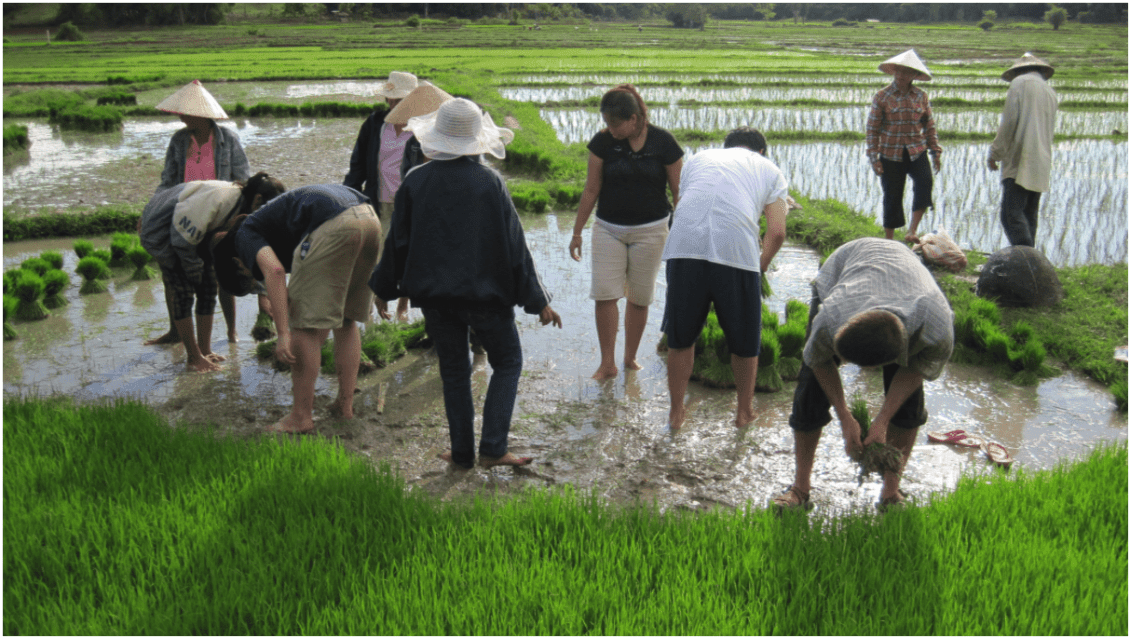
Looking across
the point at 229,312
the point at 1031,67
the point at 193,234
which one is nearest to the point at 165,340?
the point at 229,312

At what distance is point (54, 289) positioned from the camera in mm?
5785

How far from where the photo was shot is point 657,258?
4.46m

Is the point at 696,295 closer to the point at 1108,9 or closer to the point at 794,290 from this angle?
the point at 794,290

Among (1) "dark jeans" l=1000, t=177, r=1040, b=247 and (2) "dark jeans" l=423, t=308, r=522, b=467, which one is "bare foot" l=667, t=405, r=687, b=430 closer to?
(2) "dark jeans" l=423, t=308, r=522, b=467

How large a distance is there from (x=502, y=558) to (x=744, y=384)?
1.78 meters

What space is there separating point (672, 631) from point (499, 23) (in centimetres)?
5058

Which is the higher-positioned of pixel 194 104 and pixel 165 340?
pixel 194 104

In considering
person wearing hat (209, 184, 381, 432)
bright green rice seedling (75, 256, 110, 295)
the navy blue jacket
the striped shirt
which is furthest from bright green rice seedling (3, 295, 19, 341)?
the striped shirt

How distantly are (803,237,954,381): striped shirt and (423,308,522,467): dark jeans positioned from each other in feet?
4.36

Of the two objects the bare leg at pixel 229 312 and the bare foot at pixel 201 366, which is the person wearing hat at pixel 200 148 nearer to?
the bare foot at pixel 201 366

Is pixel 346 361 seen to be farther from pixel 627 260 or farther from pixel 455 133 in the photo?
pixel 627 260

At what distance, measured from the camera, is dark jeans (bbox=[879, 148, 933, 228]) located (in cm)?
645

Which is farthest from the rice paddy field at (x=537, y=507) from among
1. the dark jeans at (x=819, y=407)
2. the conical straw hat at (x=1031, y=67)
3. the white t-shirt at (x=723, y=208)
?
the conical straw hat at (x=1031, y=67)

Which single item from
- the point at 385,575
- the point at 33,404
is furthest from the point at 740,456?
the point at 33,404
